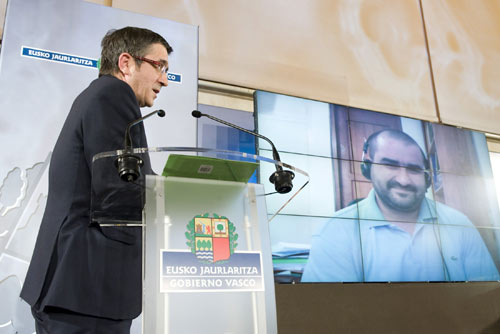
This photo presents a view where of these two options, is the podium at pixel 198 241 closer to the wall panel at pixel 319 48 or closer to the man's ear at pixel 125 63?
the man's ear at pixel 125 63

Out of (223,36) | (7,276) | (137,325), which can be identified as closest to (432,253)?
(223,36)

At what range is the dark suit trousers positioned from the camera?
0.94m

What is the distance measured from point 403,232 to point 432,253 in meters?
0.35

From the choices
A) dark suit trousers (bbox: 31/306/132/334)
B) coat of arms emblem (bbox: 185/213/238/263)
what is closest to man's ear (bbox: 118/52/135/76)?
coat of arms emblem (bbox: 185/213/238/263)

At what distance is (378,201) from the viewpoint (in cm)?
408

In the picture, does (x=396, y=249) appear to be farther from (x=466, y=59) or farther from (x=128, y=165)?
(x=128, y=165)

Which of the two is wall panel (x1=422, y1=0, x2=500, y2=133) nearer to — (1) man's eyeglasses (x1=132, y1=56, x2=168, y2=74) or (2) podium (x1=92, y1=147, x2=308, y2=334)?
(1) man's eyeglasses (x1=132, y1=56, x2=168, y2=74)

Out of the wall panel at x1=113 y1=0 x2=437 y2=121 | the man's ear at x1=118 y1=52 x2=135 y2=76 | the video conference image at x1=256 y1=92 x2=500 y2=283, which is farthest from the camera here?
the wall panel at x1=113 y1=0 x2=437 y2=121

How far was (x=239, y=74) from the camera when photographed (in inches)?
161

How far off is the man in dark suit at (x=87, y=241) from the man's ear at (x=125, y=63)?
0.59 feet

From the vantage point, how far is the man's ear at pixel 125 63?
1.35m

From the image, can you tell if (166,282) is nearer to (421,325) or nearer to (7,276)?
(7,276)

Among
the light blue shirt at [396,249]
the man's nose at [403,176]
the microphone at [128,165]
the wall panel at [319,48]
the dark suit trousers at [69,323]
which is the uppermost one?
the wall panel at [319,48]

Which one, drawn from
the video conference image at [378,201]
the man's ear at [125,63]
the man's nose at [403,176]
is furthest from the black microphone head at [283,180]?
the man's nose at [403,176]
